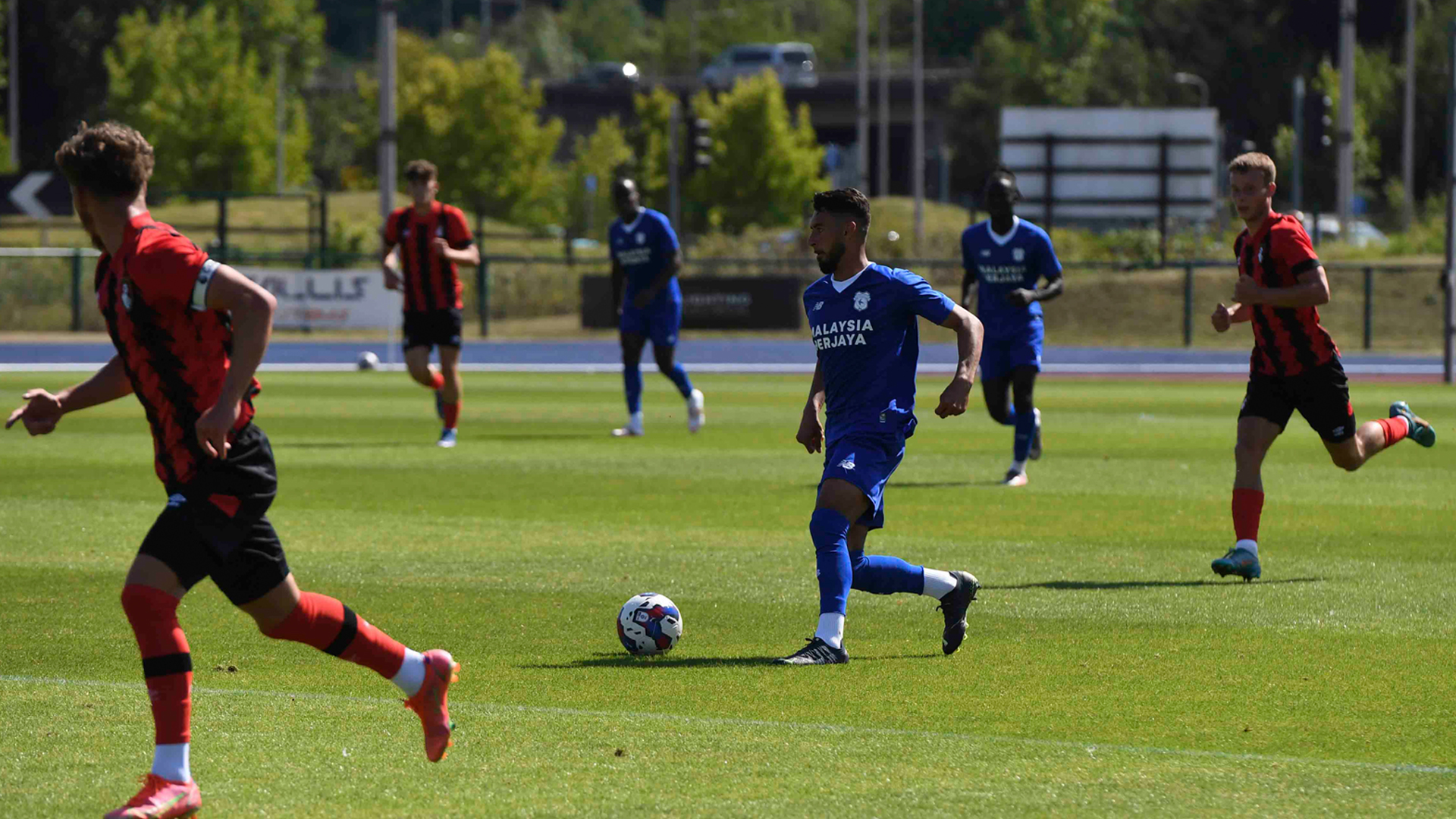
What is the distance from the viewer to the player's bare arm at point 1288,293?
930 cm

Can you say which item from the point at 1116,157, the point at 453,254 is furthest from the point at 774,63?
Answer: the point at 453,254

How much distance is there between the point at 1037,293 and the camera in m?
13.6

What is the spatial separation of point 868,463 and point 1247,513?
3.10 meters

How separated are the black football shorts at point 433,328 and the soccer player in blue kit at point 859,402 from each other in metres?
9.78

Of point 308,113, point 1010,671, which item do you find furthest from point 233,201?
point 1010,671

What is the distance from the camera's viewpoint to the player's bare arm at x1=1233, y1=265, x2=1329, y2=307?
9.30 m

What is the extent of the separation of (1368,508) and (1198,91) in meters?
68.3

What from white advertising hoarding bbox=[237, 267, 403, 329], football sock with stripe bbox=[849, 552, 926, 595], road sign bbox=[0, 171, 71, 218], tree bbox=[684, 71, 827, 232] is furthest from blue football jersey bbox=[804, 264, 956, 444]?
tree bbox=[684, 71, 827, 232]

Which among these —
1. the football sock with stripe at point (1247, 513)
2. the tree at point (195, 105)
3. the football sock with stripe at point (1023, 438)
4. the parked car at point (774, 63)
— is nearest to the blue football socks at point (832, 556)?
the football sock with stripe at point (1247, 513)

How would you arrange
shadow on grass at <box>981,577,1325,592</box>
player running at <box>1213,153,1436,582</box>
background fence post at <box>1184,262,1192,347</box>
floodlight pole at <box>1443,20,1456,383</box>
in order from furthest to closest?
1. background fence post at <box>1184,262,1192,347</box>
2. floodlight pole at <box>1443,20,1456,383</box>
3. player running at <box>1213,153,1436,582</box>
4. shadow on grass at <box>981,577,1325,592</box>

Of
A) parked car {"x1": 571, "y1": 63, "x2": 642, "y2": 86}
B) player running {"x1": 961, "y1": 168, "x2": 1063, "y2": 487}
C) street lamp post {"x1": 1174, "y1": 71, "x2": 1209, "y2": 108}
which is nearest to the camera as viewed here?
player running {"x1": 961, "y1": 168, "x2": 1063, "y2": 487}

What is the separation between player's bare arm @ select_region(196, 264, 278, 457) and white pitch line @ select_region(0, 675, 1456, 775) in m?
1.78

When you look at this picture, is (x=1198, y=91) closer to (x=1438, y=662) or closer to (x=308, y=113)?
(x=308, y=113)

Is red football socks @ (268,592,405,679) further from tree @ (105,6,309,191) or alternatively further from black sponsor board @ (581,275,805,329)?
tree @ (105,6,309,191)
